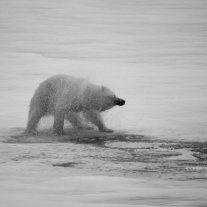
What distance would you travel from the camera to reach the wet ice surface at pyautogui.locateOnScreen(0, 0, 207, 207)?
6.95m

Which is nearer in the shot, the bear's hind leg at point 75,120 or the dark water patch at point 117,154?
the dark water patch at point 117,154

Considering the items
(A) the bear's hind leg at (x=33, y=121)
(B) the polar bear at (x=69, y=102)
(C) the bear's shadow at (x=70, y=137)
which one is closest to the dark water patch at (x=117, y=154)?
(C) the bear's shadow at (x=70, y=137)

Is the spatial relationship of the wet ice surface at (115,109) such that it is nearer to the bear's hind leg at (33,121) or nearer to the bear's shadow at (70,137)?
the bear's shadow at (70,137)

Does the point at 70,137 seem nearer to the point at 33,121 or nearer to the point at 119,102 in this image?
the point at 33,121

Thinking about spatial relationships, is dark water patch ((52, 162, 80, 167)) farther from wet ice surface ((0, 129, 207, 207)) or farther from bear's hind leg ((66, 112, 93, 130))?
bear's hind leg ((66, 112, 93, 130))

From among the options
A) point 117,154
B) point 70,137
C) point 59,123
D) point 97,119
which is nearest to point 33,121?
point 59,123

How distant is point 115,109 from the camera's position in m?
12.6

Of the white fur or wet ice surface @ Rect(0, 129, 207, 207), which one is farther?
the white fur

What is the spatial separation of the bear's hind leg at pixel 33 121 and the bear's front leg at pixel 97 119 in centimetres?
68

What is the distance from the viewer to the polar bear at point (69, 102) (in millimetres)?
10348

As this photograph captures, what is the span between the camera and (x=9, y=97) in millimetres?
13172

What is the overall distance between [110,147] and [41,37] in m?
12.7

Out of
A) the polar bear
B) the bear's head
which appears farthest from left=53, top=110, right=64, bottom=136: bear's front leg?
the bear's head

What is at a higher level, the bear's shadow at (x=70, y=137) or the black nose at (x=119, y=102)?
the black nose at (x=119, y=102)
